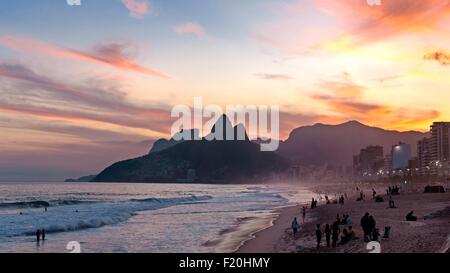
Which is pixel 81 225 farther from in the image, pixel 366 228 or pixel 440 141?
pixel 440 141

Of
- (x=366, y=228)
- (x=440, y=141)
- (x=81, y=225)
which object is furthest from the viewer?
(x=440, y=141)

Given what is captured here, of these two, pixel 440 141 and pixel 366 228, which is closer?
pixel 366 228

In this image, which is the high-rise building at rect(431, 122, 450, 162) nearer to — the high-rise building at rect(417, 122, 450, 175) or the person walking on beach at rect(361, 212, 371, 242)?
the high-rise building at rect(417, 122, 450, 175)

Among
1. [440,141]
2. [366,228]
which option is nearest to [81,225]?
[366,228]

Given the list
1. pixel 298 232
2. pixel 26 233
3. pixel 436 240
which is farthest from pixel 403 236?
pixel 26 233

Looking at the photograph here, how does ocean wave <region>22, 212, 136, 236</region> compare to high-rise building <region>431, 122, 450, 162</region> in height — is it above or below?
below

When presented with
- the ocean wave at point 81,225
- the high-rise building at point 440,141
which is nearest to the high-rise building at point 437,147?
the high-rise building at point 440,141

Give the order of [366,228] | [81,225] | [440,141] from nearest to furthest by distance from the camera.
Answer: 1. [366,228]
2. [81,225]
3. [440,141]

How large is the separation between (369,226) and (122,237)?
17375mm

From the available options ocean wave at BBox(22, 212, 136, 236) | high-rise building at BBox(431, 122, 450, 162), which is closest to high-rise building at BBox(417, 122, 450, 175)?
high-rise building at BBox(431, 122, 450, 162)

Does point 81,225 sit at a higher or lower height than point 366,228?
lower

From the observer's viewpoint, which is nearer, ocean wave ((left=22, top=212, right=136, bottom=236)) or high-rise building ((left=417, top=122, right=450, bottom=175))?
ocean wave ((left=22, top=212, right=136, bottom=236))
